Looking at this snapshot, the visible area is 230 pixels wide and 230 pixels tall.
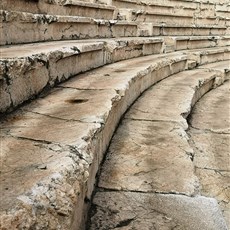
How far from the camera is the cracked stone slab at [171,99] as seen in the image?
2.78m

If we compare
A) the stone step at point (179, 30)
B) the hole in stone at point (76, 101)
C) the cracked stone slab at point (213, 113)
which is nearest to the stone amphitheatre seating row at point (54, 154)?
the hole in stone at point (76, 101)

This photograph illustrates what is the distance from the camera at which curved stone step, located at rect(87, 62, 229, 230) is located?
1.36 meters

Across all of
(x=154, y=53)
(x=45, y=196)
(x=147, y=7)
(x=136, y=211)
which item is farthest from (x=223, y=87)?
(x=45, y=196)

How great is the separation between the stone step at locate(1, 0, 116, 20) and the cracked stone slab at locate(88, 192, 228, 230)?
6.43 ft

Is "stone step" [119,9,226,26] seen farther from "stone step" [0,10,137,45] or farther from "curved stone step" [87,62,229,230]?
"curved stone step" [87,62,229,230]

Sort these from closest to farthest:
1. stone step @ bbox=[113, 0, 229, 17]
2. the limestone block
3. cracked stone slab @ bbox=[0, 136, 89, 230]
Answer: cracked stone slab @ bbox=[0, 136, 89, 230], the limestone block, stone step @ bbox=[113, 0, 229, 17]

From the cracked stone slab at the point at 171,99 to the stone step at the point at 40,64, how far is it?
24.8 inches

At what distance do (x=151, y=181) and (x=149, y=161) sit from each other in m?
0.25

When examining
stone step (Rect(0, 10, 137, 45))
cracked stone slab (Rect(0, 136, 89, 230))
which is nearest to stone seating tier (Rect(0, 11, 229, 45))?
stone step (Rect(0, 10, 137, 45))

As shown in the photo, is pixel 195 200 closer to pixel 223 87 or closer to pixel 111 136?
pixel 111 136

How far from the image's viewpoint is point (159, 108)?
3.00m

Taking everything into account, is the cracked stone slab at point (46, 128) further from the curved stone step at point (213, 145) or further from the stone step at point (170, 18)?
the stone step at point (170, 18)

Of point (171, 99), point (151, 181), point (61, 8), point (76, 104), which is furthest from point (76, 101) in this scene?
point (61, 8)

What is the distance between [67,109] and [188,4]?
7.90 m
